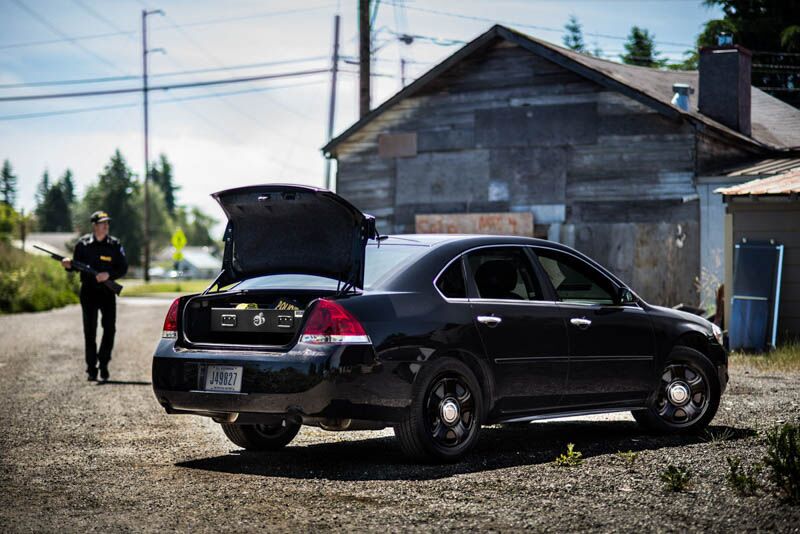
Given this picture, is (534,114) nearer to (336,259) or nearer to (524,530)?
(336,259)

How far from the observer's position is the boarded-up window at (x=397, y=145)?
27312mm

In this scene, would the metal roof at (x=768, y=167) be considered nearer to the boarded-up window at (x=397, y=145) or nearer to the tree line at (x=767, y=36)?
the boarded-up window at (x=397, y=145)

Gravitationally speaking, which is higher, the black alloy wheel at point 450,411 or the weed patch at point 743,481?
the black alloy wheel at point 450,411

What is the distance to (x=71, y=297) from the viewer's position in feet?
133

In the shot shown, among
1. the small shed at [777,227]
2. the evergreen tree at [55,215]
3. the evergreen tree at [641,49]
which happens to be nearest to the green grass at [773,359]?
the small shed at [777,227]

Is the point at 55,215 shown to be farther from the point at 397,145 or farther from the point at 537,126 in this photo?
the point at 537,126

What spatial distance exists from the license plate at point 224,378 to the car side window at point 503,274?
5.98ft

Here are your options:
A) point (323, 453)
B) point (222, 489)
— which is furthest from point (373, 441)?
point (222, 489)

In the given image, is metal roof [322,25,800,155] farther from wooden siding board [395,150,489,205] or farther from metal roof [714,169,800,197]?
metal roof [714,169,800,197]

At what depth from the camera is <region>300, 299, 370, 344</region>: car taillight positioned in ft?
25.0

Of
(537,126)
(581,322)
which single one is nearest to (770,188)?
(537,126)

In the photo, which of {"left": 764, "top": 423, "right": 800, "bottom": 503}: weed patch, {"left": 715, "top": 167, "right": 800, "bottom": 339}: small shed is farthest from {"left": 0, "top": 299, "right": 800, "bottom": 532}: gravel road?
{"left": 715, "top": 167, "right": 800, "bottom": 339}: small shed

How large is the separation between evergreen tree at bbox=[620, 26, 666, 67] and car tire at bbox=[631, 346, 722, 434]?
154ft

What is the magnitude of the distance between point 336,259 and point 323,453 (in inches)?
62.1
